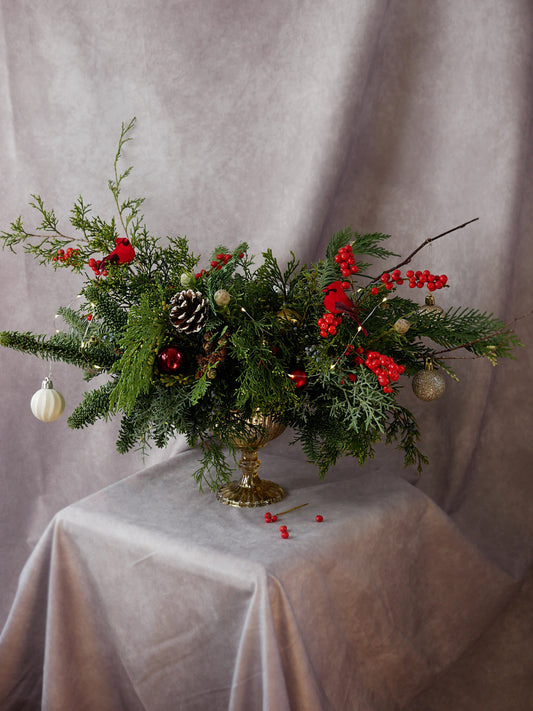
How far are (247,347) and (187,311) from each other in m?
0.10

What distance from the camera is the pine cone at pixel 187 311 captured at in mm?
935

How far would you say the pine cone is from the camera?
0.93 meters

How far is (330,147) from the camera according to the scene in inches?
53.7

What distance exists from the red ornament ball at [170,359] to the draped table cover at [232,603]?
25 centimetres

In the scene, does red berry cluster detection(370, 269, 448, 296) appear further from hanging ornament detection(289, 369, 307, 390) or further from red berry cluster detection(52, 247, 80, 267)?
red berry cluster detection(52, 247, 80, 267)

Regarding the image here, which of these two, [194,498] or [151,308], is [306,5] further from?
[194,498]

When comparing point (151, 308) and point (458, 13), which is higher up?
point (458, 13)

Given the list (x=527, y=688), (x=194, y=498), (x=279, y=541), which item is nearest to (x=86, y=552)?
(x=194, y=498)

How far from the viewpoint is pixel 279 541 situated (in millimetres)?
974

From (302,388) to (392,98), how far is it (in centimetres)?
72

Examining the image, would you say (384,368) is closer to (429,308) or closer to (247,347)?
(247,347)

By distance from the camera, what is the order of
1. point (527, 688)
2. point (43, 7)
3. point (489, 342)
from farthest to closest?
point (43, 7)
point (527, 688)
point (489, 342)

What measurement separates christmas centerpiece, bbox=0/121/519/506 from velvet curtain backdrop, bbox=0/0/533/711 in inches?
13.3

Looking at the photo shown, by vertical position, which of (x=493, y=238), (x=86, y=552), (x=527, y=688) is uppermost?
(x=493, y=238)
